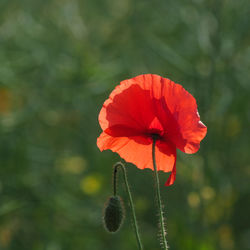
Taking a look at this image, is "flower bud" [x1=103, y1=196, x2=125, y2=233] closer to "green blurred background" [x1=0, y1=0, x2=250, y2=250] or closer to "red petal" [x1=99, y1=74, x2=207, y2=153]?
"red petal" [x1=99, y1=74, x2=207, y2=153]

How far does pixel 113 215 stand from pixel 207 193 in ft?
5.64

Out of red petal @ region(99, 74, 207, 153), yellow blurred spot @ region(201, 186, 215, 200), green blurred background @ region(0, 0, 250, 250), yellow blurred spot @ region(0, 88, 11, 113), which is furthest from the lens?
yellow blurred spot @ region(0, 88, 11, 113)

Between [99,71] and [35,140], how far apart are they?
2.64 ft

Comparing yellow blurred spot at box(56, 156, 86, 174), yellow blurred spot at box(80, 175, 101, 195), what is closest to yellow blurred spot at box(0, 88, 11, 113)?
yellow blurred spot at box(56, 156, 86, 174)

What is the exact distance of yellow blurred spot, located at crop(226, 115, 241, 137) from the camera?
10.5 feet

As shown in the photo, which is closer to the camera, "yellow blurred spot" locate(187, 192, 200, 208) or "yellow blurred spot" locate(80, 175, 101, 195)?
"yellow blurred spot" locate(187, 192, 200, 208)

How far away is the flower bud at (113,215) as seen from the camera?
3.94 feet

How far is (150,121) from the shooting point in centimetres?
119

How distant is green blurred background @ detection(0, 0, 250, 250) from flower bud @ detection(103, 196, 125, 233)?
138 centimetres

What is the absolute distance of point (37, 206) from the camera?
303cm

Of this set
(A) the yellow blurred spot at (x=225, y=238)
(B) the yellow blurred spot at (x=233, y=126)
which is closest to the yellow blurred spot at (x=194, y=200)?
(A) the yellow blurred spot at (x=225, y=238)

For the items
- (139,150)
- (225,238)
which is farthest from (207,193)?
(139,150)

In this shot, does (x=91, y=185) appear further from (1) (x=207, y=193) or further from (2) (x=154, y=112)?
(2) (x=154, y=112)

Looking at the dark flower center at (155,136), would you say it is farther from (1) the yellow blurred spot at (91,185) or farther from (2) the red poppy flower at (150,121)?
(1) the yellow blurred spot at (91,185)
